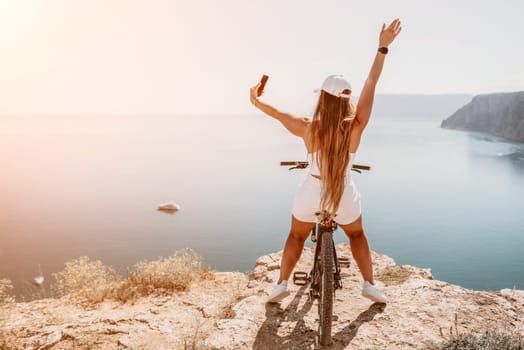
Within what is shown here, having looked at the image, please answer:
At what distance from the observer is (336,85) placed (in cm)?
301

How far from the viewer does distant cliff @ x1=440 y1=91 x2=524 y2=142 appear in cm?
11781

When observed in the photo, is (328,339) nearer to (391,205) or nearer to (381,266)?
(381,266)

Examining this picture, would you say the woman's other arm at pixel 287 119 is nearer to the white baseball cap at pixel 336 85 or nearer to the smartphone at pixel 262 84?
the smartphone at pixel 262 84

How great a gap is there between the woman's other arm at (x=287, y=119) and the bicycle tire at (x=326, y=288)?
0.90m

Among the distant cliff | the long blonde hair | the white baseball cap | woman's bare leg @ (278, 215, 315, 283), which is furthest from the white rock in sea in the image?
the distant cliff

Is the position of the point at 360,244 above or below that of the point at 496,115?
below

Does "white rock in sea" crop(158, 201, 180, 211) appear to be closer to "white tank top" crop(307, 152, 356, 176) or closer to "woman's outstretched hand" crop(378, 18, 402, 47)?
"white tank top" crop(307, 152, 356, 176)

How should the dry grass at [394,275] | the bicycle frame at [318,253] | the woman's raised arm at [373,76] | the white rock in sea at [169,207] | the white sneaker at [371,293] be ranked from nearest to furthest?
the woman's raised arm at [373,76], the bicycle frame at [318,253], the white sneaker at [371,293], the dry grass at [394,275], the white rock in sea at [169,207]

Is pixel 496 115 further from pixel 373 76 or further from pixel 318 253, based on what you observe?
pixel 373 76

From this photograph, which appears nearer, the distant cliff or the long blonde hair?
the long blonde hair

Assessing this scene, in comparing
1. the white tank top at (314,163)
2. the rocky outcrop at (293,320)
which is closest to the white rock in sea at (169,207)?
the rocky outcrop at (293,320)

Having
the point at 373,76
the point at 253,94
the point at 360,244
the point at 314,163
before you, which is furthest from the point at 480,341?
the point at 253,94

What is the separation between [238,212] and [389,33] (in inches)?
2356

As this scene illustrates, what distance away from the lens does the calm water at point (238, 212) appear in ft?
158
